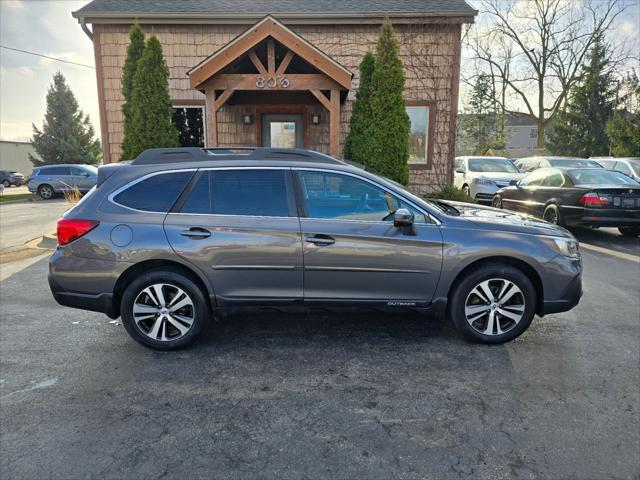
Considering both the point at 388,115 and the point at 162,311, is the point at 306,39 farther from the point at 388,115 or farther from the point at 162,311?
the point at 162,311

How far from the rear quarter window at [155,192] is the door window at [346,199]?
42.1 inches

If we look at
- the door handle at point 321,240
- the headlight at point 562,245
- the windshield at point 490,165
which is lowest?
the headlight at point 562,245

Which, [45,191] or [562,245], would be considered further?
[45,191]

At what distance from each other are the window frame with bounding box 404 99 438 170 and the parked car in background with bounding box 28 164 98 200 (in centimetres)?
1519

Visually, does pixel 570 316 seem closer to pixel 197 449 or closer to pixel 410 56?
pixel 197 449

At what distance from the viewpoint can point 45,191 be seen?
66.6ft

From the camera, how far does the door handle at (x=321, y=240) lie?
356 centimetres

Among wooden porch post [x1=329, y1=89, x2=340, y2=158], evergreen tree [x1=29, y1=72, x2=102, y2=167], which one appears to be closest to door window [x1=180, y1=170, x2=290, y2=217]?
wooden porch post [x1=329, y1=89, x2=340, y2=158]

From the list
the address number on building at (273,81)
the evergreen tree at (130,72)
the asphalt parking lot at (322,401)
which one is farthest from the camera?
the evergreen tree at (130,72)

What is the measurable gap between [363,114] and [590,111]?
3198 centimetres

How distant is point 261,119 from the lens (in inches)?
455

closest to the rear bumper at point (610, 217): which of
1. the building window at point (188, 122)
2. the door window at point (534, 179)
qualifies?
the door window at point (534, 179)

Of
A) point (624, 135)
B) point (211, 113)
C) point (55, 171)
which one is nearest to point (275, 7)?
point (211, 113)

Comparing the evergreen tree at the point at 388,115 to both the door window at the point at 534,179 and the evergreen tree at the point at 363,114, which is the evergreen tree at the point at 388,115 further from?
the door window at the point at 534,179
